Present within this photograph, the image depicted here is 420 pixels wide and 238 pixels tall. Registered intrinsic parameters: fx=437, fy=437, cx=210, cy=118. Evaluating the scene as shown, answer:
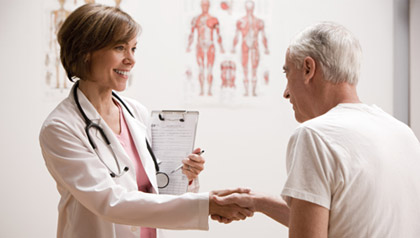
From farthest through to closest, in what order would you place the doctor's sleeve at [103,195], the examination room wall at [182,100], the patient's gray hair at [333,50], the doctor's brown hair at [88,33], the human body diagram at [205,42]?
the human body diagram at [205,42]
the examination room wall at [182,100]
the doctor's brown hair at [88,33]
the doctor's sleeve at [103,195]
the patient's gray hair at [333,50]

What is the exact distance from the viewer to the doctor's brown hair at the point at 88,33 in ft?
5.16

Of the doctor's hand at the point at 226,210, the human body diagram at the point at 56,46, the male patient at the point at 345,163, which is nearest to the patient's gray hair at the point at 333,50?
the male patient at the point at 345,163

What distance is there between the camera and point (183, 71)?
2.90 metres

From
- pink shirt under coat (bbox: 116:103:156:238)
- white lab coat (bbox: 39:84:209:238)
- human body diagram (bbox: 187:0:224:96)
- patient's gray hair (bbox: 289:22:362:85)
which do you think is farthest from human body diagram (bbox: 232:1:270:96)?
patient's gray hair (bbox: 289:22:362:85)

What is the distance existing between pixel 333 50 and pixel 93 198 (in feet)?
2.86

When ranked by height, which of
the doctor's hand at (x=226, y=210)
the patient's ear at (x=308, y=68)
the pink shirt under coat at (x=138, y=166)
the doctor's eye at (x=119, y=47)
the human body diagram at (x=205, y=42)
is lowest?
the doctor's hand at (x=226, y=210)

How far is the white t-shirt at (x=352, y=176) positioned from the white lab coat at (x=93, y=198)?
48cm

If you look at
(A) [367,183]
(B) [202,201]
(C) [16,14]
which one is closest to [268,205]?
Answer: (B) [202,201]

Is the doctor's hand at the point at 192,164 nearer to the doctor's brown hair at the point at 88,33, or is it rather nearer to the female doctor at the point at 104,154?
the female doctor at the point at 104,154

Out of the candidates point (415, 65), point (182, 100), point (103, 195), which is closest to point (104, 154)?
point (103, 195)

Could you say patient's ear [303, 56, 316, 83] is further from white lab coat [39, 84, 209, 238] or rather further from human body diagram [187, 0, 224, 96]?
human body diagram [187, 0, 224, 96]

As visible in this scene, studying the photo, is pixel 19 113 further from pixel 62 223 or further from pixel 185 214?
pixel 185 214

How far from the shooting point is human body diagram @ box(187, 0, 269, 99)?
2.93 m

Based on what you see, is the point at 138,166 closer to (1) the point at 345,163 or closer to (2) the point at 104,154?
(2) the point at 104,154
